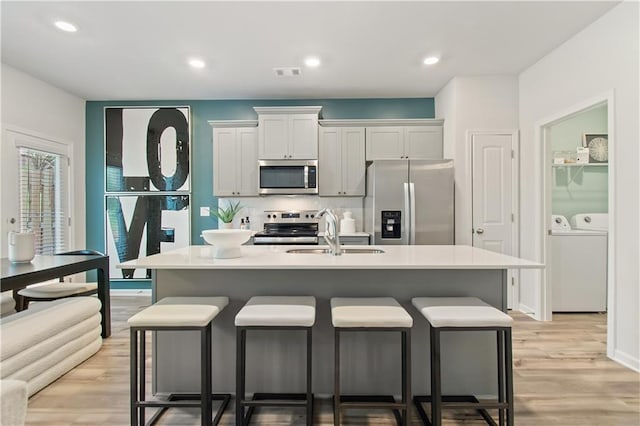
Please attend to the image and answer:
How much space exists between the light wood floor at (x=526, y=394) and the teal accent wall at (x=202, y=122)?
88.7 inches

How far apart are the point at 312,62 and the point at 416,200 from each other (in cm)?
187

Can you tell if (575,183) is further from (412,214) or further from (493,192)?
(412,214)

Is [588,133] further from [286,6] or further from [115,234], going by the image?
[115,234]

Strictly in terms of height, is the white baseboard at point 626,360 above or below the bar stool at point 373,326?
below

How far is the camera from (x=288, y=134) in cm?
442

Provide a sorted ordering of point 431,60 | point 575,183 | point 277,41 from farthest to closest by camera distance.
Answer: point 575,183
point 431,60
point 277,41

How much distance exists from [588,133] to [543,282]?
6.80 ft

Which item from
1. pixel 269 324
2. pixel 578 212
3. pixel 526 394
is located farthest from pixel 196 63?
pixel 578 212

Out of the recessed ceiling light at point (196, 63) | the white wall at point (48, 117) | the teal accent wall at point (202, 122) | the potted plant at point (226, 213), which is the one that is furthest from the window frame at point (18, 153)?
the recessed ceiling light at point (196, 63)

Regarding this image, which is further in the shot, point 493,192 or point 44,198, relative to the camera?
point 44,198

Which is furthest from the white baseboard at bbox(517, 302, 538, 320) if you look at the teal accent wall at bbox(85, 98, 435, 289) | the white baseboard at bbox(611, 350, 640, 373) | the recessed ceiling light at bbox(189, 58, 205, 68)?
the recessed ceiling light at bbox(189, 58, 205, 68)

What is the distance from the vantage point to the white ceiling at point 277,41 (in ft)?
8.76

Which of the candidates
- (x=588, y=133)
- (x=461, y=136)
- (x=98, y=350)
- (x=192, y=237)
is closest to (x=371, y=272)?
(x=98, y=350)

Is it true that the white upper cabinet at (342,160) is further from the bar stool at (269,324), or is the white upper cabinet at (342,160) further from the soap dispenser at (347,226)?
the bar stool at (269,324)
